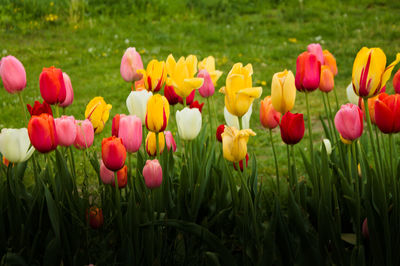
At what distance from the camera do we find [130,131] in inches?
78.5

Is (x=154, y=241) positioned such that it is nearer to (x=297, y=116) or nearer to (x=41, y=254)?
(x=41, y=254)

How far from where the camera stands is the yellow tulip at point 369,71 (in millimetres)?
1869

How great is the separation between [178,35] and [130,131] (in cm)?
731

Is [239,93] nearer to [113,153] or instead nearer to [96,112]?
[113,153]

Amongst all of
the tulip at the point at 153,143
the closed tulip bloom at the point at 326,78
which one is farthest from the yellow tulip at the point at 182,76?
the closed tulip bloom at the point at 326,78

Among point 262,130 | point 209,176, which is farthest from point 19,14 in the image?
point 209,176

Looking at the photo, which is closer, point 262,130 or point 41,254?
point 41,254

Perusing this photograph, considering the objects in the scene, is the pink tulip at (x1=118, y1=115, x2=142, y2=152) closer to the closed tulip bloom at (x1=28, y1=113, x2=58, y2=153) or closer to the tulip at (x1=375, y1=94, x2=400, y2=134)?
the closed tulip bloom at (x1=28, y1=113, x2=58, y2=153)

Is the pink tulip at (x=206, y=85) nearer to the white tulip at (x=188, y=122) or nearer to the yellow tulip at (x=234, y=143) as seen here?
the white tulip at (x=188, y=122)

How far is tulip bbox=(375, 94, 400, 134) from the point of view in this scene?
→ 183 cm

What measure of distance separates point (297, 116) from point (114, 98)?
→ 477 cm

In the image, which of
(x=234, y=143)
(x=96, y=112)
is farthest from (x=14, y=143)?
(x=234, y=143)

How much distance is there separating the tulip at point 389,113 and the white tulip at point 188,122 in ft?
2.24

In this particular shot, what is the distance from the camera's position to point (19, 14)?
9.78m
